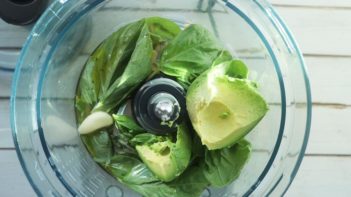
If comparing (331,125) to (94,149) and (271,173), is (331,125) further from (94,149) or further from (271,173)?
(94,149)

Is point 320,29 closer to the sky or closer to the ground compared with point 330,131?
closer to the sky

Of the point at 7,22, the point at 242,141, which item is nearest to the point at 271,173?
the point at 242,141

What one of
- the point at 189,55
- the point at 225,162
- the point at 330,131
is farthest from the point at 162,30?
the point at 330,131

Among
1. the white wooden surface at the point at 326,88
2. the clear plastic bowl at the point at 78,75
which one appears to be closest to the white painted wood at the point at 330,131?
the white wooden surface at the point at 326,88

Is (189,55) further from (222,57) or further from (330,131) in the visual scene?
(330,131)

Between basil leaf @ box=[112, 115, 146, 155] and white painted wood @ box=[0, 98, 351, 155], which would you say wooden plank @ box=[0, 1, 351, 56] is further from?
basil leaf @ box=[112, 115, 146, 155]

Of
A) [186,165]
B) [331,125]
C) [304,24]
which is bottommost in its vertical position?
[186,165]

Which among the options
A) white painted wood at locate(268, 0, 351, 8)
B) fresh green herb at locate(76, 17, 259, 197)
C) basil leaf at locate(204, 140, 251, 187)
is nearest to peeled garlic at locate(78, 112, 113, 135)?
fresh green herb at locate(76, 17, 259, 197)
